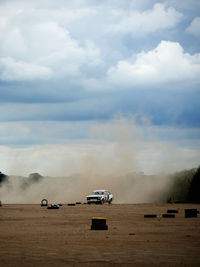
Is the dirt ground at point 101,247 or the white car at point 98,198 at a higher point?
the white car at point 98,198

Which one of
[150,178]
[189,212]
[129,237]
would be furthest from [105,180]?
[129,237]

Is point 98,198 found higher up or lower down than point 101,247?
higher up

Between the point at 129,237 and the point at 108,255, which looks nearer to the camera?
the point at 108,255

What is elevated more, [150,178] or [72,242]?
[150,178]

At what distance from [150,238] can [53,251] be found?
439 cm

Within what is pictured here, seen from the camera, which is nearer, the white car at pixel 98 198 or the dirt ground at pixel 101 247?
the dirt ground at pixel 101 247

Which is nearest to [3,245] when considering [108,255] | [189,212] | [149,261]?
[108,255]

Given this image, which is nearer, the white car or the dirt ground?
the dirt ground

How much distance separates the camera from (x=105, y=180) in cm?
9500

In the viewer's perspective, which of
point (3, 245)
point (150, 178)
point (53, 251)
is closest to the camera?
→ point (53, 251)

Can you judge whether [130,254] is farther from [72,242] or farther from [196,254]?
[72,242]

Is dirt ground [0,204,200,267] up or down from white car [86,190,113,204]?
down

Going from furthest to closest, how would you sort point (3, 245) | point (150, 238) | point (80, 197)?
point (80, 197), point (150, 238), point (3, 245)

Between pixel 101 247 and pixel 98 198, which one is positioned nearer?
pixel 101 247
